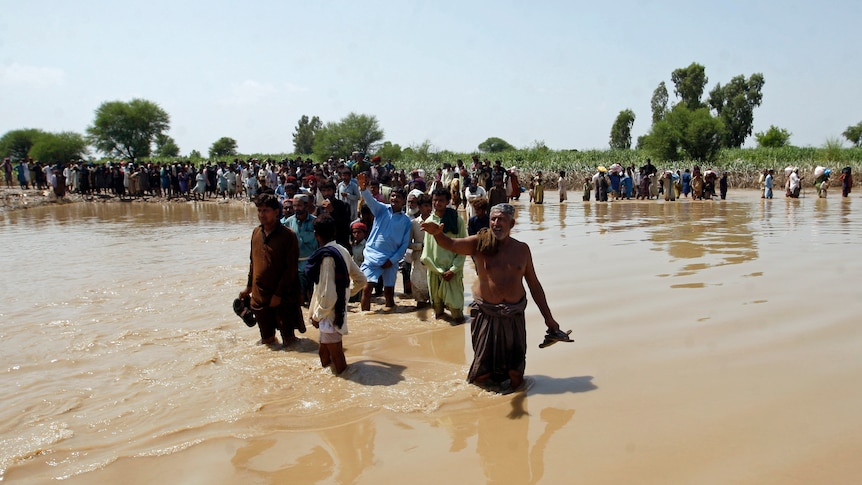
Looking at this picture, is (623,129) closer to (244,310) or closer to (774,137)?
(774,137)

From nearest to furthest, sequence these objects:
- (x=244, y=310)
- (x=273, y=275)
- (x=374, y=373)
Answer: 1. (x=374, y=373)
2. (x=273, y=275)
3. (x=244, y=310)

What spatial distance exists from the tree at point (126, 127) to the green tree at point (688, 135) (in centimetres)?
4170

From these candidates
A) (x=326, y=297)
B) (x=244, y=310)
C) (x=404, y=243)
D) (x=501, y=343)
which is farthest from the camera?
Answer: (x=404, y=243)

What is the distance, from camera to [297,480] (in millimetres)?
3539

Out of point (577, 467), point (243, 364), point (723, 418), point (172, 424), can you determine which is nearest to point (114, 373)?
point (243, 364)

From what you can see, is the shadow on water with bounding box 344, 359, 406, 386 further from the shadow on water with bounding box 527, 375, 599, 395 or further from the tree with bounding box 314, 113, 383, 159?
the tree with bounding box 314, 113, 383, 159

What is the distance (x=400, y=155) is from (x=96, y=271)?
39.4 metres

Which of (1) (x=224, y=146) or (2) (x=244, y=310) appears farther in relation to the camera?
(1) (x=224, y=146)

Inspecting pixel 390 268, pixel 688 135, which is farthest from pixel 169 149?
pixel 390 268

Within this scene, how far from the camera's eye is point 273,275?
570 centimetres

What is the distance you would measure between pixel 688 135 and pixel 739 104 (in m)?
28.2

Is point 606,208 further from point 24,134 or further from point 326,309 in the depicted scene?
point 24,134

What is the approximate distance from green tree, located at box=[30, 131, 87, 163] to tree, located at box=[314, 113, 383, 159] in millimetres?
18898

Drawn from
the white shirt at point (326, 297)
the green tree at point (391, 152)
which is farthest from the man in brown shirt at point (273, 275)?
the green tree at point (391, 152)
